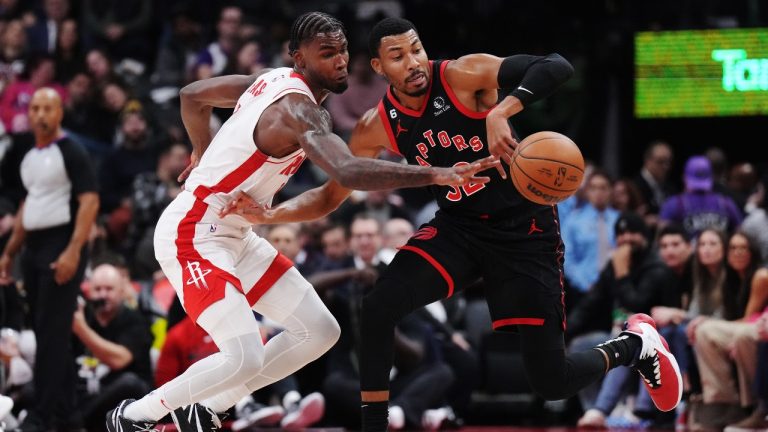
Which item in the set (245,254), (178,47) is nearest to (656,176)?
(178,47)

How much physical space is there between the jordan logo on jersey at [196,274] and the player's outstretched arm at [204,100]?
628 mm

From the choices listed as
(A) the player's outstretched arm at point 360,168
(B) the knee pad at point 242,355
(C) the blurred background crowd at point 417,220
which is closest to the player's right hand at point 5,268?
(C) the blurred background crowd at point 417,220

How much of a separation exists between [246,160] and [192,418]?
1.35 m

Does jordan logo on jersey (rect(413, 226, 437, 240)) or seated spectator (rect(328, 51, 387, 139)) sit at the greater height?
seated spectator (rect(328, 51, 387, 139))

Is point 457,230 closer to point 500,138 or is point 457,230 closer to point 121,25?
point 500,138

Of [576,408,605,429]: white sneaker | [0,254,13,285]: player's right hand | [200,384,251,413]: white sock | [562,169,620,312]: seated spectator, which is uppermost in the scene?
[0,254,13,285]: player's right hand

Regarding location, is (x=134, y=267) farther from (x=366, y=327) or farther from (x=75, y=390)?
(x=366, y=327)

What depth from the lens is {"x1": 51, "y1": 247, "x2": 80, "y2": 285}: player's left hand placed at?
8.55 m

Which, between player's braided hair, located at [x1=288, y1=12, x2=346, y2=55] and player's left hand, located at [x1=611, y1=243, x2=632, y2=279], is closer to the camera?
player's braided hair, located at [x1=288, y1=12, x2=346, y2=55]

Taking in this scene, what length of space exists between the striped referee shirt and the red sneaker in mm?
4022

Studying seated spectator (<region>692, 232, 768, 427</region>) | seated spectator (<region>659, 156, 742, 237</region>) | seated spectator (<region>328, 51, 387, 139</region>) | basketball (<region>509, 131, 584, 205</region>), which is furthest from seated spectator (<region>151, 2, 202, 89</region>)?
basketball (<region>509, 131, 584, 205</region>)

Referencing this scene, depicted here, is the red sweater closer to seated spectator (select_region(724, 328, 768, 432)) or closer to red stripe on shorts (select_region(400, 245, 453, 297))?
red stripe on shorts (select_region(400, 245, 453, 297))

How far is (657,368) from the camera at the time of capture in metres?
6.82

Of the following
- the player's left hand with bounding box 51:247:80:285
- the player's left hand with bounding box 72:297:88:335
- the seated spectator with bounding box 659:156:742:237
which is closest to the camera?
the player's left hand with bounding box 51:247:80:285
